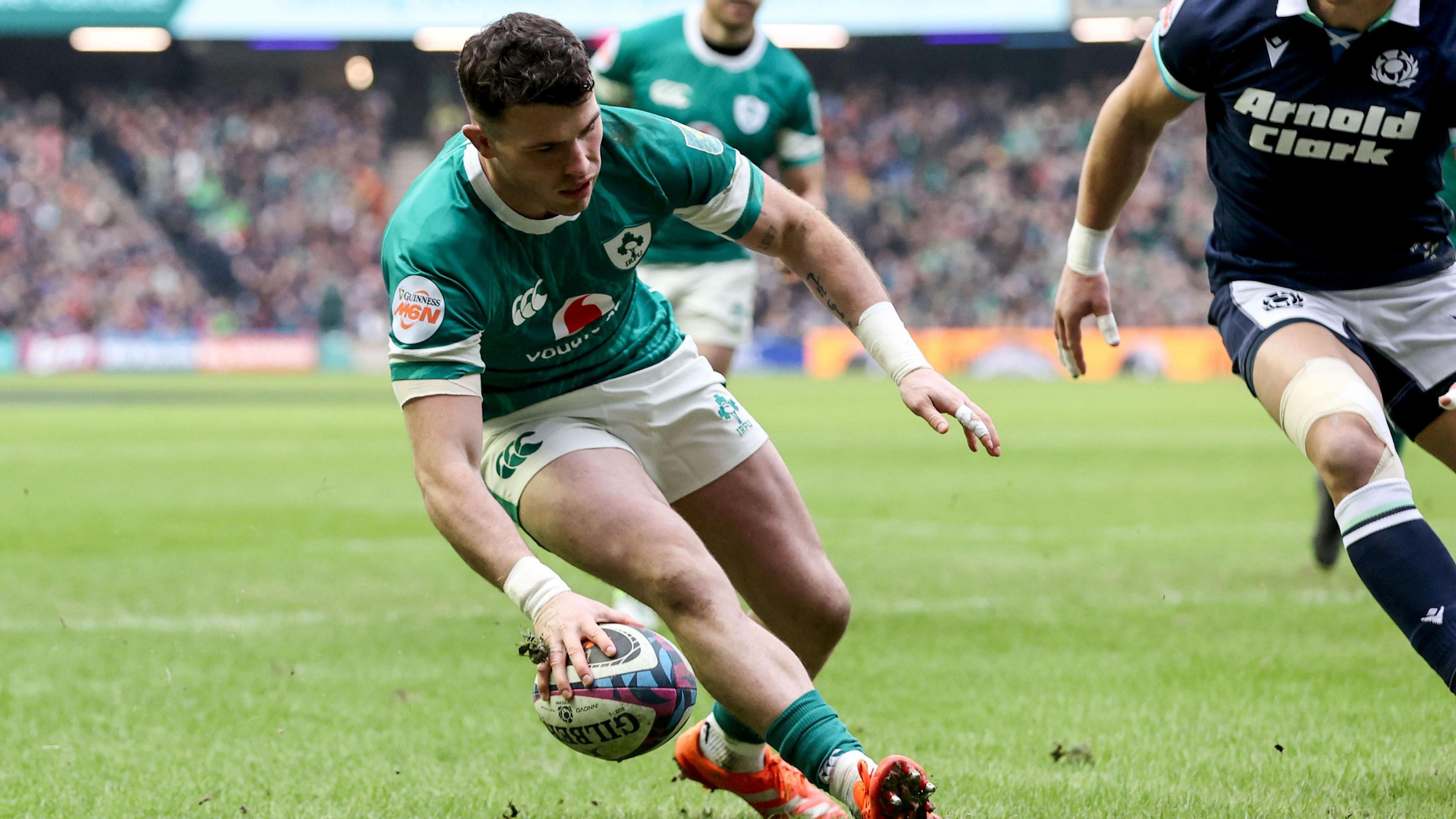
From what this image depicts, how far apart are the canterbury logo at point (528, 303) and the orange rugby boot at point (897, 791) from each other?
4.98 feet

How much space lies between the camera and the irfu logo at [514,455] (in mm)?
4020

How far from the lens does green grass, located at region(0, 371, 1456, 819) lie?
13.6ft

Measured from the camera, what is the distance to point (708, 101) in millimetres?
7465

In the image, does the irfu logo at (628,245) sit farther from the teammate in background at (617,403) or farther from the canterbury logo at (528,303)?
the canterbury logo at (528,303)

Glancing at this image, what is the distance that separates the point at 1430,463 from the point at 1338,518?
1087 centimetres

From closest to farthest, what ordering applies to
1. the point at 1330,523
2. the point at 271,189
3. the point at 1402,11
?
the point at 1402,11 → the point at 1330,523 → the point at 271,189

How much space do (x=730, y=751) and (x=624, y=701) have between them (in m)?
0.89

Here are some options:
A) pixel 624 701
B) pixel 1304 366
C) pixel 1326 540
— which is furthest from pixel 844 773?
pixel 1326 540

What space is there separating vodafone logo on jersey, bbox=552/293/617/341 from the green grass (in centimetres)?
131

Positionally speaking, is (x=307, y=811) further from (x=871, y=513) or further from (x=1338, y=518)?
(x=871, y=513)

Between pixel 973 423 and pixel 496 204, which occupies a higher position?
pixel 496 204

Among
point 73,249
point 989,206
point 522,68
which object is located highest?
point 522,68

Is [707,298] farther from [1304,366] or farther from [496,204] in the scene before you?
[1304,366]

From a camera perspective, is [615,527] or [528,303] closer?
[615,527]
